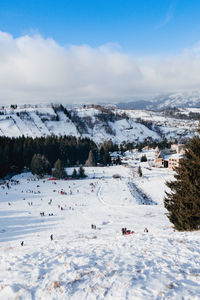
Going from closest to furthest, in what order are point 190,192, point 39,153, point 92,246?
point 92,246 → point 190,192 → point 39,153

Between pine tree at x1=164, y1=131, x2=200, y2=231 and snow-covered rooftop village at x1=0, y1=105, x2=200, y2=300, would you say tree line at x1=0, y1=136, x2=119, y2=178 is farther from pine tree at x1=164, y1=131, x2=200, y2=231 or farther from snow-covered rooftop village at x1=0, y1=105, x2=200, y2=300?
pine tree at x1=164, y1=131, x2=200, y2=231

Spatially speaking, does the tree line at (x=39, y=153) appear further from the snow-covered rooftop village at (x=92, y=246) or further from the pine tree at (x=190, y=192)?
the pine tree at (x=190, y=192)

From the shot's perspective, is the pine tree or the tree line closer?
the pine tree

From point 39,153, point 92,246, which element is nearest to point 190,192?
point 92,246

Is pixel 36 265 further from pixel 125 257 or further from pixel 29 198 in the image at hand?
pixel 29 198

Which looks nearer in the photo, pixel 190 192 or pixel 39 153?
pixel 190 192

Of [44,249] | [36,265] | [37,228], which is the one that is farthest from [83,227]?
[36,265]

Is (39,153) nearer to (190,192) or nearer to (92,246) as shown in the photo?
(92,246)

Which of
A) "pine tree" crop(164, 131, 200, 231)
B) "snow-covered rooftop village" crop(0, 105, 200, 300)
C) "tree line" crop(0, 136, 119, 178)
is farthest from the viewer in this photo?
"tree line" crop(0, 136, 119, 178)

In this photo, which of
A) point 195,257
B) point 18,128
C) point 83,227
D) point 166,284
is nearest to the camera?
point 166,284

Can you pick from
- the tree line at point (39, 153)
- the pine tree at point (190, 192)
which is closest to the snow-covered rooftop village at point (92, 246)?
the pine tree at point (190, 192)

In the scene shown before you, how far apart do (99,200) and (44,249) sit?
32.2m

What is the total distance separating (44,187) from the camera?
52875 millimetres

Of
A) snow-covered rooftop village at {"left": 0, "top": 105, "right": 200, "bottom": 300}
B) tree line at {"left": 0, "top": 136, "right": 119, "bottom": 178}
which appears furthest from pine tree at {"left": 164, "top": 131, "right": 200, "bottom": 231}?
tree line at {"left": 0, "top": 136, "right": 119, "bottom": 178}
